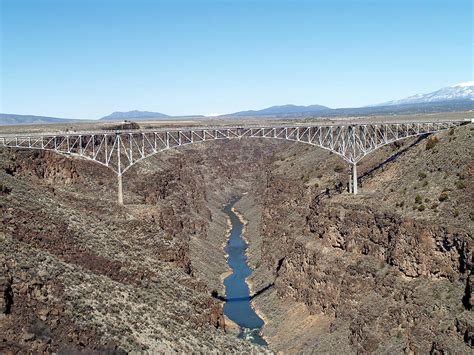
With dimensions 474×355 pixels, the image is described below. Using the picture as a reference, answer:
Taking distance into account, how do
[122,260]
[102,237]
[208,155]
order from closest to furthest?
[122,260] < [102,237] < [208,155]

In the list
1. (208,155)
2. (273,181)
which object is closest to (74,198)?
(273,181)

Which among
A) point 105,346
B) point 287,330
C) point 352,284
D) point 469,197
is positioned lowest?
point 287,330

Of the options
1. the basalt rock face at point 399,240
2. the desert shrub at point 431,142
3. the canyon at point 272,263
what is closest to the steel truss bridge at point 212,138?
the desert shrub at point 431,142

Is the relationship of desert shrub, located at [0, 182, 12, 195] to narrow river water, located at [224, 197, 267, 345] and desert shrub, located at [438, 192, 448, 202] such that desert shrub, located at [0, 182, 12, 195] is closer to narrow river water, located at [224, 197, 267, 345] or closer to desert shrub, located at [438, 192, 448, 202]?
narrow river water, located at [224, 197, 267, 345]

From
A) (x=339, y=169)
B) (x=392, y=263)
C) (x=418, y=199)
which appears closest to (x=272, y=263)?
(x=339, y=169)

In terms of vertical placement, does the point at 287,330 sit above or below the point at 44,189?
below

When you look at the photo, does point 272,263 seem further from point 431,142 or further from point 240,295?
point 431,142

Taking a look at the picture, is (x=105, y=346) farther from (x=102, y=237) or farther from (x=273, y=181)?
(x=273, y=181)
